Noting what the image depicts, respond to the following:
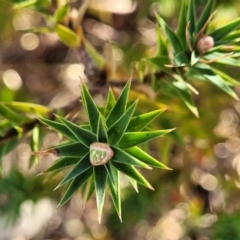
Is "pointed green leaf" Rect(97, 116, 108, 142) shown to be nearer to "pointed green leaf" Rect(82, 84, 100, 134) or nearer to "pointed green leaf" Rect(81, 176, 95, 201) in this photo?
"pointed green leaf" Rect(82, 84, 100, 134)

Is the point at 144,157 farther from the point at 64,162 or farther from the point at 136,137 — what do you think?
the point at 64,162

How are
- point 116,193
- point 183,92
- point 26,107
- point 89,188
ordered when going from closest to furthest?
1. point 116,193
2. point 89,188
3. point 183,92
4. point 26,107

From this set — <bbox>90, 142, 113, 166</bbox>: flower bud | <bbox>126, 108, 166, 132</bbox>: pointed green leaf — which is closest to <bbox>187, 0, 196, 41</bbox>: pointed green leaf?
<bbox>126, 108, 166, 132</bbox>: pointed green leaf

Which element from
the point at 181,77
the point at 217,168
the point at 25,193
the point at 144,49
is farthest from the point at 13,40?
the point at 181,77

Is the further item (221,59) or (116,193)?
(221,59)

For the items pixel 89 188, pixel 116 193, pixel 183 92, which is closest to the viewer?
pixel 116 193

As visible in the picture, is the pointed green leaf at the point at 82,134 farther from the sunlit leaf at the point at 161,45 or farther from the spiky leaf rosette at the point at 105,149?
the sunlit leaf at the point at 161,45

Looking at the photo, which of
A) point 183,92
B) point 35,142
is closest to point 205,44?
point 183,92
